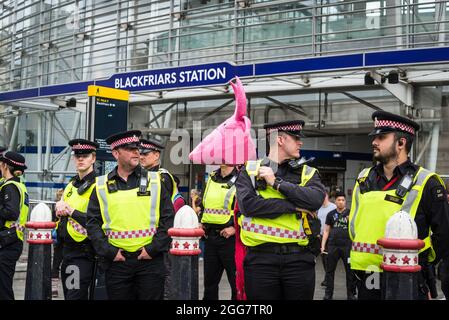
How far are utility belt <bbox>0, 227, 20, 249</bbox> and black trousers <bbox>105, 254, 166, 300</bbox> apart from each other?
2.15m

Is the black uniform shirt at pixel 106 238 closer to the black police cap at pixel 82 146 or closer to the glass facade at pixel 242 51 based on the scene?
the black police cap at pixel 82 146

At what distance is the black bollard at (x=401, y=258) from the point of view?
3.68 metres

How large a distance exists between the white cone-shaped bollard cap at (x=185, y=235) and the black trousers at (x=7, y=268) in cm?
303

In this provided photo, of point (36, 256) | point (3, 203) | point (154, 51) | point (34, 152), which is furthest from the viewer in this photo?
point (34, 152)

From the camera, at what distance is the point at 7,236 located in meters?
6.84

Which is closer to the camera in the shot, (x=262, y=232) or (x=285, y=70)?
(x=262, y=232)

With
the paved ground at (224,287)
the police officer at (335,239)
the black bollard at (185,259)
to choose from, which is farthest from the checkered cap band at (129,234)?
the police officer at (335,239)

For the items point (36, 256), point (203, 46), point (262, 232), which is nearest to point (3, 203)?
point (36, 256)

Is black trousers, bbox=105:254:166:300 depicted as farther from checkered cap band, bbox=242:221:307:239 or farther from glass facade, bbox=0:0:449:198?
glass facade, bbox=0:0:449:198

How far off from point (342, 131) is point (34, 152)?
10.5 m

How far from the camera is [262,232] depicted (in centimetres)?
459

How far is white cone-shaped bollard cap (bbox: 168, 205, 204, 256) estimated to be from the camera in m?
Result: 4.54

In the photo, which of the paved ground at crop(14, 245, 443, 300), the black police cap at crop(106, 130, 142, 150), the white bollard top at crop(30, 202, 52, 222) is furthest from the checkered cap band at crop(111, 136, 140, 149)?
the paved ground at crop(14, 245, 443, 300)
